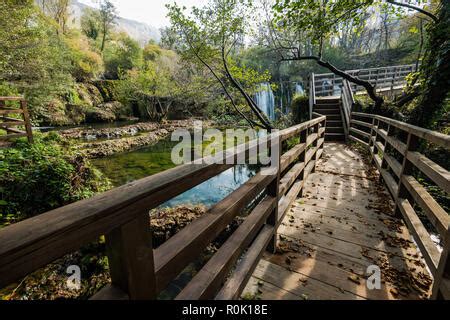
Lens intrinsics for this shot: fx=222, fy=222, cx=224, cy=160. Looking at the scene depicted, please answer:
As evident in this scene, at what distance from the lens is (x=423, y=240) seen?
2090mm

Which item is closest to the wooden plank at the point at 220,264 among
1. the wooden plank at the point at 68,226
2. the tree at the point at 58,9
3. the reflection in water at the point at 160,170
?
the wooden plank at the point at 68,226

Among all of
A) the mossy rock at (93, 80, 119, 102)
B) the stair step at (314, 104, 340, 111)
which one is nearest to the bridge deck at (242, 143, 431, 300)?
the stair step at (314, 104, 340, 111)

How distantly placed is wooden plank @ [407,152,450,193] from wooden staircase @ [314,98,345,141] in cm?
707

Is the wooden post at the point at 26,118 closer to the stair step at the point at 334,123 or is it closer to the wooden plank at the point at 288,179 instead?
the wooden plank at the point at 288,179

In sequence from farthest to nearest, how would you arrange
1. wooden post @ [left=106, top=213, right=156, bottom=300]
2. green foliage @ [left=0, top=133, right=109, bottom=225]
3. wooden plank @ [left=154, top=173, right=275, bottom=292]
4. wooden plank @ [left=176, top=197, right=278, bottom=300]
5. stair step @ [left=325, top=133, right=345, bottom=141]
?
stair step @ [left=325, top=133, right=345, bottom=141], green foliage @ [left=0, top=133, right=109, bottom=225], wooden plank @ [left=176, top=197, right=278, bottom=300], wooden plank @ [left=154, top=173, right=275, bottom=292], wooden post @ [left=106, top=213, right=156, bottom=300]

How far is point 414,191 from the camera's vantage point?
2.43 meters

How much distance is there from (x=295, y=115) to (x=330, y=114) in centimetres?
172

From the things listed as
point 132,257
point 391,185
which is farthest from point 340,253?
point 132,257

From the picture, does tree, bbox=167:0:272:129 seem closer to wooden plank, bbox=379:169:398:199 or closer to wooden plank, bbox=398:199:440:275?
wooden plank, bbox=379:169:398:199

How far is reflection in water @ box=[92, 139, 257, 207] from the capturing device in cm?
651

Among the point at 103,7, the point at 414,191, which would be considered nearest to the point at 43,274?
the point at 414,191

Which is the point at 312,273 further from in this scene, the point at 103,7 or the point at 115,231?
the point at 103,7
